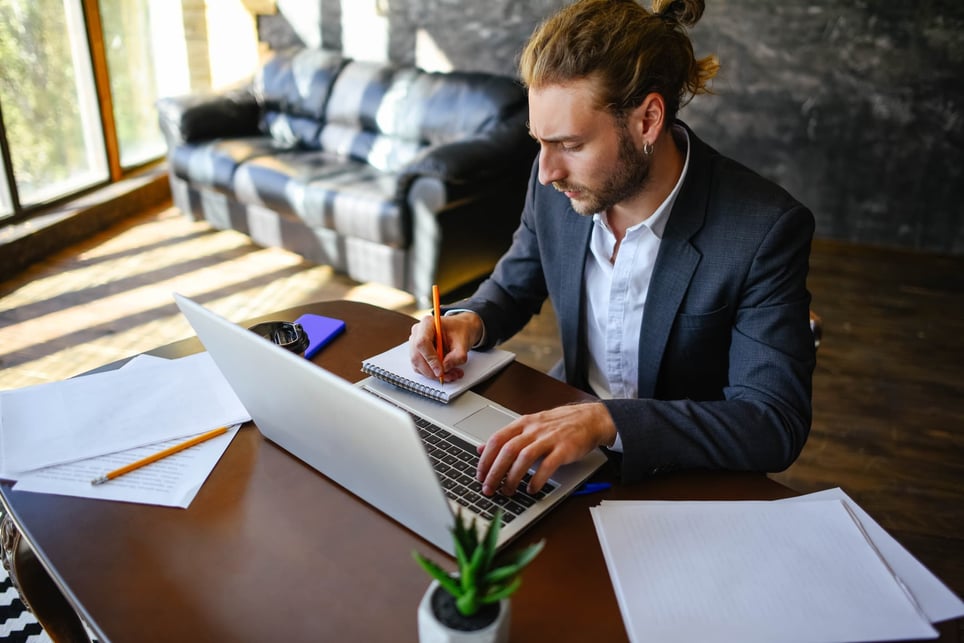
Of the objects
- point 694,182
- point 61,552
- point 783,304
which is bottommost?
point 61,552

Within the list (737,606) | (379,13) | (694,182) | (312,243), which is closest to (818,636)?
(737,606)

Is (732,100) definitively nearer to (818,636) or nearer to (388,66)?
(388,66)

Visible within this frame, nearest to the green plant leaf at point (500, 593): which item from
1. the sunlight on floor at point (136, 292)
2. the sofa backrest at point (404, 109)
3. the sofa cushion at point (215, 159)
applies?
the sunlight on floor at point (136, 292)

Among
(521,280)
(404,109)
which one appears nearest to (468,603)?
(521,280)

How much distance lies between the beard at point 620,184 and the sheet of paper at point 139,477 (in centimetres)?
70

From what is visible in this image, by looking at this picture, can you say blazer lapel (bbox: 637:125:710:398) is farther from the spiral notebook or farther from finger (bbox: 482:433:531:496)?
finger (bbox: 482:433:531:496)

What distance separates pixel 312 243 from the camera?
3.62 meters

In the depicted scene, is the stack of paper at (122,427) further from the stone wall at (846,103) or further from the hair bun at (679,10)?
the stone wall at (846,103)

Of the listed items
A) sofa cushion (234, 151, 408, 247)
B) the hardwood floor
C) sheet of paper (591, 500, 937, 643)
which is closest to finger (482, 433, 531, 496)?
sheet of paper (591, 500, 937, 643)

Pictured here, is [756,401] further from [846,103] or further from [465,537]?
[846,103]

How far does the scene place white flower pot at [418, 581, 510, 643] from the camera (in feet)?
2.01

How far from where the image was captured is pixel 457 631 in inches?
24.2

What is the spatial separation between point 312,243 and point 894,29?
10.5 ft

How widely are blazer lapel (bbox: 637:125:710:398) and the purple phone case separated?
1.83 ft
